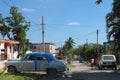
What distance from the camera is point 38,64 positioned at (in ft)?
99.2

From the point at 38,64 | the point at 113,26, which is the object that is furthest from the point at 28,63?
the point at 113,26

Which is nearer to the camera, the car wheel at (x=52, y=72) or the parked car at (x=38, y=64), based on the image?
the parked car at (x=38, y=64)

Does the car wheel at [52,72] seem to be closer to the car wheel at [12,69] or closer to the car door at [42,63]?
the car door at [42,63]

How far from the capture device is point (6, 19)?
55.6m

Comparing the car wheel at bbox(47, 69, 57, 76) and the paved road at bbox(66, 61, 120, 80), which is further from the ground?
the car wheel at bbox(47, 69, 57, 76)

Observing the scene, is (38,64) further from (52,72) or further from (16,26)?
(16,26)

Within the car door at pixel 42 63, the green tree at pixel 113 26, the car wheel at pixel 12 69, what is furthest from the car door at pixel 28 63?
the green tree at pixel 113 26

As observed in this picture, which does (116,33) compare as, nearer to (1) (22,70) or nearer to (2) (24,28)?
(2) (24,28)

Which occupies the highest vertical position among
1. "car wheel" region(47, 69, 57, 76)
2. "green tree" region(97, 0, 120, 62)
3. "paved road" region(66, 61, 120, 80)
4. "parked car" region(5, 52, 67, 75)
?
"green tree" region(97, 0, 120, 62)

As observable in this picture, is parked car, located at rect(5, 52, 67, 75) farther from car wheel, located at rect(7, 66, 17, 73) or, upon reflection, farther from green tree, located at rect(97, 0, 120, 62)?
green tree, located at rect(97, 0, 120, 62)

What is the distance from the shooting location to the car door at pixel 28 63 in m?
30.3

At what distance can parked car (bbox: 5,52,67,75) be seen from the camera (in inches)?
1184

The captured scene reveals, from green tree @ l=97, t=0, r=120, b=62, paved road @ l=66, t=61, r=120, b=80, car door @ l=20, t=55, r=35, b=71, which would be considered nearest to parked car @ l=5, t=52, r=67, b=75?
car door @ l=20, t=55, r=35, b=71

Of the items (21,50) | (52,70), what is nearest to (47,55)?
(52,70)
